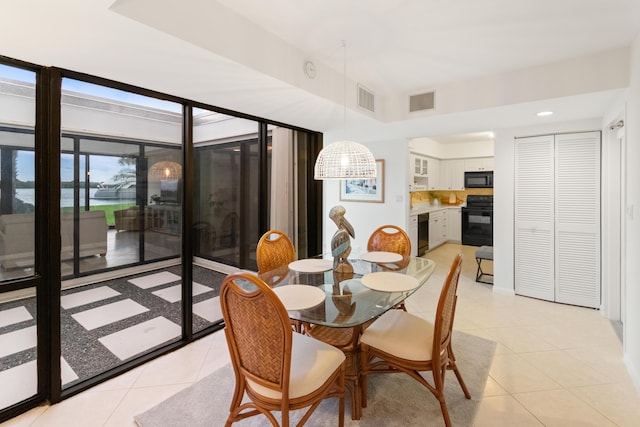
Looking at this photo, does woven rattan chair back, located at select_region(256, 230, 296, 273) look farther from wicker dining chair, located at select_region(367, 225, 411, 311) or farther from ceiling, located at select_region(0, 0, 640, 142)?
ceiling, located at select_region(0, 0, 640, 142)

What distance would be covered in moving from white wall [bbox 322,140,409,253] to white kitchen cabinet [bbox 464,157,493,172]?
310 cm

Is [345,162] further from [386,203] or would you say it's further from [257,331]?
[386,203]

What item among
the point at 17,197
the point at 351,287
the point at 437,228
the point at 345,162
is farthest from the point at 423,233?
the point at 17,197

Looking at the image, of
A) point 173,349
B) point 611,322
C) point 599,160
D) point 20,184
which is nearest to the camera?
point 20,184

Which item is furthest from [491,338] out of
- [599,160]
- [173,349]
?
[173,349]

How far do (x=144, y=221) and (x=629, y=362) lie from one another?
15.0 ft

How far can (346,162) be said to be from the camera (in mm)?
2299

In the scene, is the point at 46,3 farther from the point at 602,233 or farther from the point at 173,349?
the point at 602,233

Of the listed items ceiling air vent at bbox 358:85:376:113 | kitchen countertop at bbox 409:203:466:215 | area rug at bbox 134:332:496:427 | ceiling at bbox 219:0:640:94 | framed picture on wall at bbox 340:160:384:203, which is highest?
ceiling at bbox 219:0:640:94

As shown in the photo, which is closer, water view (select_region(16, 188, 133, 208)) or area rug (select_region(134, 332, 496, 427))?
area rug (select_region(134, 332, 496, 427))

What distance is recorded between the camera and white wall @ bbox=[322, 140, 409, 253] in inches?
180

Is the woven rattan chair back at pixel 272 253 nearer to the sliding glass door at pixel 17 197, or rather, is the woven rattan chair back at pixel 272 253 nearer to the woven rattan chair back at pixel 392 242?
the woven rattan chair back at pixel 392 242

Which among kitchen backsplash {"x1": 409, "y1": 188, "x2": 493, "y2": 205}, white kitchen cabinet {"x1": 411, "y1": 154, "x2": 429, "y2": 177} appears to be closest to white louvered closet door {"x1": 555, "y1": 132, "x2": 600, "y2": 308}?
white kitchen cabinet {"x1": 411, "y1": 154, "x2": 429, "y2": 177}

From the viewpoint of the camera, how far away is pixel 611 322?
3.07 m
